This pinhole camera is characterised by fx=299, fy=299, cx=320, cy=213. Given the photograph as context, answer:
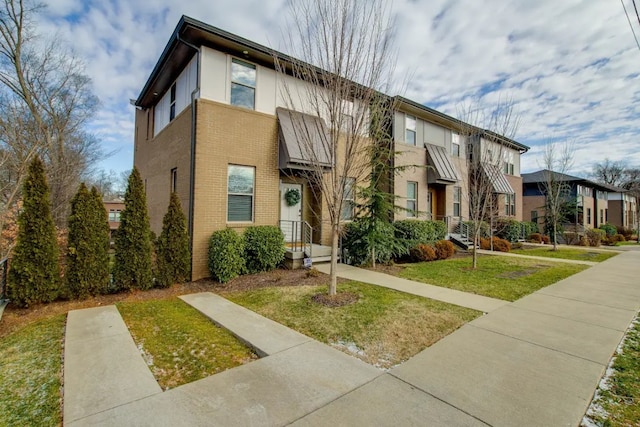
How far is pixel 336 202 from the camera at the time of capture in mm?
5891

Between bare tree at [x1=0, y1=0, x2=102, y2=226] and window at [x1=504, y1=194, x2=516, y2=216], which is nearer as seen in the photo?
bare tree at [x1=0, y1=0, x2=102, y2=226]

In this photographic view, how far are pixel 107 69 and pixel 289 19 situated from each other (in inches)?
488

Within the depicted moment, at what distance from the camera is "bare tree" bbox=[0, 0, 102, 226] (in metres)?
12.6

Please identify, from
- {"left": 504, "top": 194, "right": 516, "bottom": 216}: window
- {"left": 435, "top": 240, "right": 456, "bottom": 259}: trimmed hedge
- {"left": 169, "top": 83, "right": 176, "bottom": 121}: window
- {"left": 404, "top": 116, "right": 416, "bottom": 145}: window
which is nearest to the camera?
{"left": 169, "top": 83, "right": 176, "bottom": 121}: window

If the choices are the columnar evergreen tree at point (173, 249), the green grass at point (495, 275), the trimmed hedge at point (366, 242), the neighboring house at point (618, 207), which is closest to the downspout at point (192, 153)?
the columnar evergreen tree at point (173, 249)

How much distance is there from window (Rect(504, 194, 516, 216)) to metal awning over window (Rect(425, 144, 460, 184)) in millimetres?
7818

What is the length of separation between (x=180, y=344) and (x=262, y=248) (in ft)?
15.7

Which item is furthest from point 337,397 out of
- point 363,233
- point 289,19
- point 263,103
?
point 263,103

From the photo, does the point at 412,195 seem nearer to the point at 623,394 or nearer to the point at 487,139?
the point at 487,139

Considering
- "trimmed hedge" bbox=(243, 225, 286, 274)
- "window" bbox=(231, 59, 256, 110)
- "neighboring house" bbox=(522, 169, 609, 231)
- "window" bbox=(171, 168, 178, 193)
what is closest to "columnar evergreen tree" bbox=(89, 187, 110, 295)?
"trimmed hedge" bbox=(243, 225, 286, 274)

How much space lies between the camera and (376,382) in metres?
3.12

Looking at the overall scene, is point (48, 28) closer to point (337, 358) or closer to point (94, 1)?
point (94, 1)

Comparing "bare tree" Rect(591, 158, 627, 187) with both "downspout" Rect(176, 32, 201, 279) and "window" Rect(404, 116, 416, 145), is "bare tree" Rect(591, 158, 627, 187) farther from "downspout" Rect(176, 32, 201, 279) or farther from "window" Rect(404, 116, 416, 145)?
"downspout" Rect(176, 32, 201, 279)

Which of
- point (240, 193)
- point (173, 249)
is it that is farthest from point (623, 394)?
point (240, 193)
